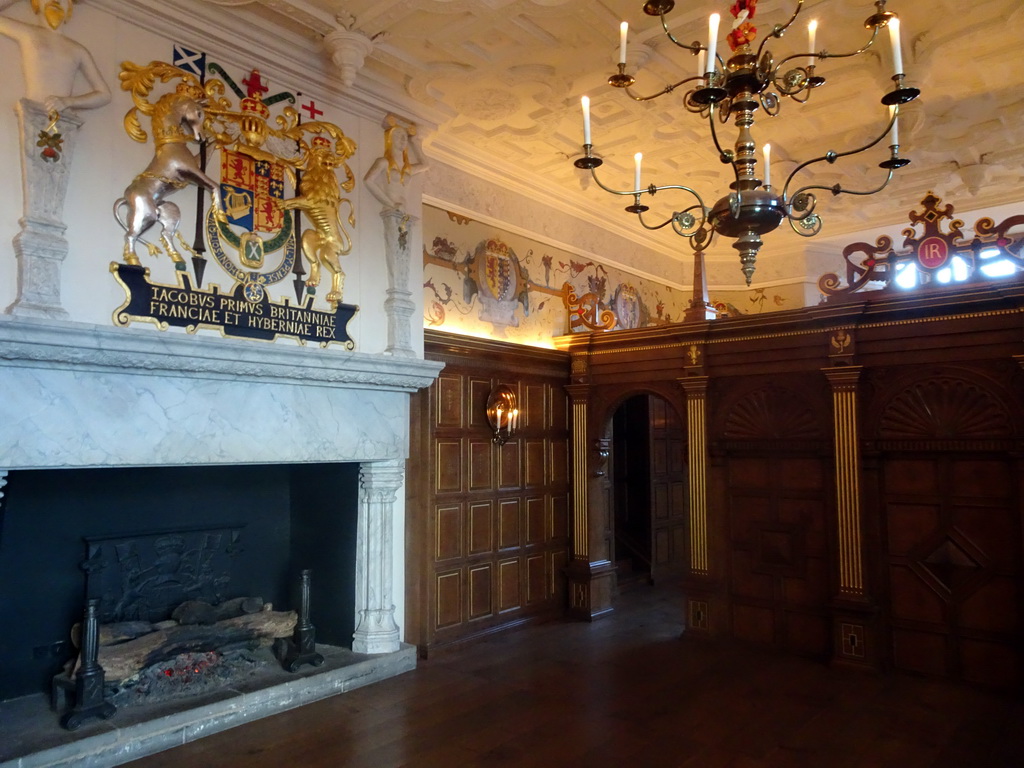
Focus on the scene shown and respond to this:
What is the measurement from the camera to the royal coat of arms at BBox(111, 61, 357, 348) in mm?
4098

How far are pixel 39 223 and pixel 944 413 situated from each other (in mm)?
5849

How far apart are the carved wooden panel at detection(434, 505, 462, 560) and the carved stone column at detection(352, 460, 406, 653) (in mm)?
768

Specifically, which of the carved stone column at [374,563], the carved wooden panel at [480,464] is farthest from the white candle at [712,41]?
the carved wooden panel at [480,464]

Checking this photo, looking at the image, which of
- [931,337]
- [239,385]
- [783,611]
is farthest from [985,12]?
[239,385]

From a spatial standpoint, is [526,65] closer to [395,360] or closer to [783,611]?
[395,360]

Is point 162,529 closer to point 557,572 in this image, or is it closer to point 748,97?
point 557,572

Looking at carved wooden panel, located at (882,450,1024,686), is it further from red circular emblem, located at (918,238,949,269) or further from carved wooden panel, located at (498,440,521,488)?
carved wooden panel, located at (498,440,521,488)

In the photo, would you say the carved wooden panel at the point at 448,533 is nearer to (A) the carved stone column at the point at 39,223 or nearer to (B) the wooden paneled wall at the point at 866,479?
(B) the wooden paneled wall at the point at 866,479

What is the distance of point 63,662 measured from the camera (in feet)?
14.4

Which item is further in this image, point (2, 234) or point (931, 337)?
point (931, 337)

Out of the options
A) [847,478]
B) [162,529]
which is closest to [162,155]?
[162,529]

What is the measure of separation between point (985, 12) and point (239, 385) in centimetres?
506

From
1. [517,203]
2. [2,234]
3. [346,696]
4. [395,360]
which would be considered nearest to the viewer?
[2,234]

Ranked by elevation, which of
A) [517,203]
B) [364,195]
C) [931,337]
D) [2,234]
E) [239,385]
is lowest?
[239,385]
